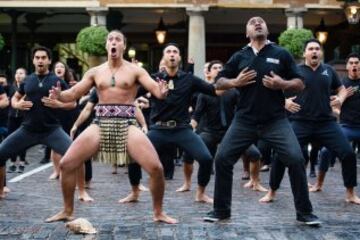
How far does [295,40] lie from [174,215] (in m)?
13.7

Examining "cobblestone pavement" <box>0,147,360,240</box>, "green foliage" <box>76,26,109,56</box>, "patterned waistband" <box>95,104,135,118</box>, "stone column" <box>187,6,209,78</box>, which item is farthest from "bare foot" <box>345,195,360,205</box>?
"stone column" <box>187,6,209,78</box>

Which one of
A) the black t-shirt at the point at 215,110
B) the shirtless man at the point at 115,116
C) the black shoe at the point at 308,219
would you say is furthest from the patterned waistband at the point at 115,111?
the black t-shirt at the point at 215,110

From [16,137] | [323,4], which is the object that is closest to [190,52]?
[323,4]

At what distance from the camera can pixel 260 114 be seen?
805 centimetres

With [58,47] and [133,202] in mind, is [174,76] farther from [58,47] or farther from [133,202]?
[58,47]

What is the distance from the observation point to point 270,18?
27.9 m

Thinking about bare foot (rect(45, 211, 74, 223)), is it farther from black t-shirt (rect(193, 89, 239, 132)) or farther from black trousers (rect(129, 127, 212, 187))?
black t-shirt (rect(193, 89, 239, 132))

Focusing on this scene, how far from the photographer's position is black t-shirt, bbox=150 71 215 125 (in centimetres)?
998

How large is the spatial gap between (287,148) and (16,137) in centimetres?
357

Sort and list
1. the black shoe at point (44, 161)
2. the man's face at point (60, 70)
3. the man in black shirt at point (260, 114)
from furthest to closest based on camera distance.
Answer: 1. the black shoe at point (44, 161)
2. the man's face at point (60, 70)
3. the man in black shirt at point (260, 114)

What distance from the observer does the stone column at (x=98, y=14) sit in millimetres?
24891

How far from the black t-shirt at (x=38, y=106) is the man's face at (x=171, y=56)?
1505 mm

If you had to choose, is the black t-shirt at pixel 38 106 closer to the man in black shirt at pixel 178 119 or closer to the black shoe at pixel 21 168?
the man in black shirt at pixel 178 119

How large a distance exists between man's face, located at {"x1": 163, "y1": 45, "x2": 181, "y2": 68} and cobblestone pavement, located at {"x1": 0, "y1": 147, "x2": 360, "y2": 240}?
176 centimetres
